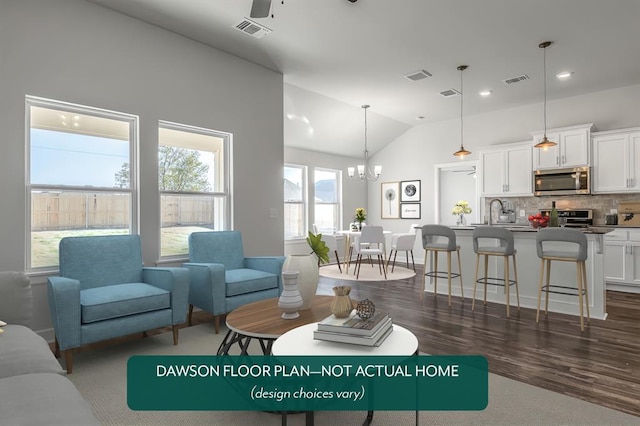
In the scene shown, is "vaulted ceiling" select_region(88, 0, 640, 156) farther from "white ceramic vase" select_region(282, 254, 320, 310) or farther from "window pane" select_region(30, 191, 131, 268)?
"white ceramic vase" select_region(282, 254, 320, 310)

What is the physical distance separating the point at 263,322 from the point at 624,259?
5.68m

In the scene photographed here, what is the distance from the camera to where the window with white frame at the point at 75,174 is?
323 centimetres

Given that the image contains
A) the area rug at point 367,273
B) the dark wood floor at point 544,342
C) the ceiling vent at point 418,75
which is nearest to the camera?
the dark wood floor at point 544,342

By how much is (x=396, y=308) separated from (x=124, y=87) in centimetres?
377

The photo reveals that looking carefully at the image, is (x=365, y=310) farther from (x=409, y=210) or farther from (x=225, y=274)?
(x=409, y=210)

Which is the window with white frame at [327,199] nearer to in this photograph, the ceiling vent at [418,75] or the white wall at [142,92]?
the white wall at [142,92]

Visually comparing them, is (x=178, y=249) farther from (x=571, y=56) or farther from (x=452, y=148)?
(x=452, y=148)

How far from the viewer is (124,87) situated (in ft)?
12.0

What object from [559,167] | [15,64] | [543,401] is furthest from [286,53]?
[559,167]

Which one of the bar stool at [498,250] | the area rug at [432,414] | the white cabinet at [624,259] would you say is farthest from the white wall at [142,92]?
the white cabinet at [624,259]

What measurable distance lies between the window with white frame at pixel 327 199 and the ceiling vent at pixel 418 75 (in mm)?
3200

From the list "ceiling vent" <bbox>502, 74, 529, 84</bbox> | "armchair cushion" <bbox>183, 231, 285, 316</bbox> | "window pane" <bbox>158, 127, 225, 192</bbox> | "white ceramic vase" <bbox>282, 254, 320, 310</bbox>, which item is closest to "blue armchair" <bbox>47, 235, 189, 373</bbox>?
"armchair cushion" <bbox>183, 231, 285, 316</bbox>

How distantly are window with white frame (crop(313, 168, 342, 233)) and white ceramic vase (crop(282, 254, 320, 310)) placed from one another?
5.54 metres

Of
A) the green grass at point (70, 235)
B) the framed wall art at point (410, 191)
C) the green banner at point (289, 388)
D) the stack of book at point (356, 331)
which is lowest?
the green banner at point (289, 388)
